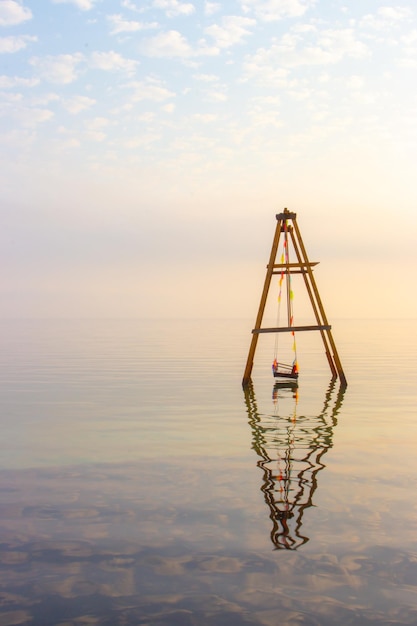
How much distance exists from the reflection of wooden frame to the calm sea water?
40 millimetres

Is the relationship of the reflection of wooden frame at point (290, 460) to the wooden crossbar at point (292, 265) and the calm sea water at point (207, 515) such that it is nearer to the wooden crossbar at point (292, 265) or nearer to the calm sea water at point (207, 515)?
the calm sea water at point (207, 515)

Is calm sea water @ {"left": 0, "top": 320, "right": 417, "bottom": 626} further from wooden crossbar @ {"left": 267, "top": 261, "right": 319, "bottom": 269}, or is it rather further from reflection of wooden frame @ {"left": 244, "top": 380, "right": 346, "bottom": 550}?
wooden crossbar @ {"left": 267, "top": 261, "right": 319, "bottom": 269}

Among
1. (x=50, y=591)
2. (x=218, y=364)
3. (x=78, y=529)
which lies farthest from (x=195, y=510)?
(x=218, y=364)

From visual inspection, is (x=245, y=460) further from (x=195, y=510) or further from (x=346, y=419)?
(x=346, y=419)

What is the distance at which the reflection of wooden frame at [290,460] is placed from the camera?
924 centimetres

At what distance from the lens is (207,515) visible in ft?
31.9

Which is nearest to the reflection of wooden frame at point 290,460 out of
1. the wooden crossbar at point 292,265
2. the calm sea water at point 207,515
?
the calm sea water at point 207,515

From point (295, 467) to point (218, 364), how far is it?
2880 cm

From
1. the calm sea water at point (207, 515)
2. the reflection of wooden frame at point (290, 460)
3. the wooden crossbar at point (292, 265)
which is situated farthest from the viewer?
the wooden crossbar at point (292, 265)

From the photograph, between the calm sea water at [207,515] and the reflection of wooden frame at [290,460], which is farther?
the reflection of wooden frame at [290,460]

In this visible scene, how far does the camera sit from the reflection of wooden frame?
9242 mm

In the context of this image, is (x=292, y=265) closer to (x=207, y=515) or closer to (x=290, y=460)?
(x=290, y=460)

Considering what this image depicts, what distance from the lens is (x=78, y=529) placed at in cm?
905

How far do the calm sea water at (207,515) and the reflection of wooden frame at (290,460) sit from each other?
4 cm
